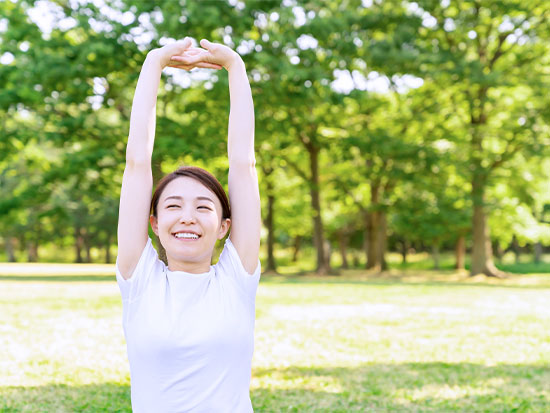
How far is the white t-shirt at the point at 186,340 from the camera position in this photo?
6.81 feet

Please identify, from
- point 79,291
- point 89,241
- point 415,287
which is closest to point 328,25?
point 415,287

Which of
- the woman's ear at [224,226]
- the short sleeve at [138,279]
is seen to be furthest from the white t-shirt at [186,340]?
the woman's ear at [224,226]

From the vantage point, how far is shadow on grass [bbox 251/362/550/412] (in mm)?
5867

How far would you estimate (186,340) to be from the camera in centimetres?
206

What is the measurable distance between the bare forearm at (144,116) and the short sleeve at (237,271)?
19.6 inches

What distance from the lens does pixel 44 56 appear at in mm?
20094

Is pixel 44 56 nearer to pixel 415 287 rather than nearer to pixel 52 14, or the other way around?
pixel 52 14

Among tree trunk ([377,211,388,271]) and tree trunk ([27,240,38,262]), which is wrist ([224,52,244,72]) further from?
tree trunk ([27,240,38,262])

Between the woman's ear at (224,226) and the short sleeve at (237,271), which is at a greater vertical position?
the woman's ear at (224,226)

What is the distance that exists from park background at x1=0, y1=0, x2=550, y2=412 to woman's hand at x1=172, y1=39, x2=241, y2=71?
4.18 m

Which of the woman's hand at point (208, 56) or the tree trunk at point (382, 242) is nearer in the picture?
the woman's hand at point (208, 56)

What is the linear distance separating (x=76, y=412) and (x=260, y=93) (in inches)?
680

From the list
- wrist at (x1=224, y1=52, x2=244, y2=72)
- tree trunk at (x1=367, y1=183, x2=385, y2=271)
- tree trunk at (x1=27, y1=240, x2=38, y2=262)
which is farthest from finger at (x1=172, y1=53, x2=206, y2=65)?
tree trunk at (x1=27, y1=240, x2=38, y2=262)

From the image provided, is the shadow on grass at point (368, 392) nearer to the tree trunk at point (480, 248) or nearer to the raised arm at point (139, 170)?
the raised arm at point (139, 170)
